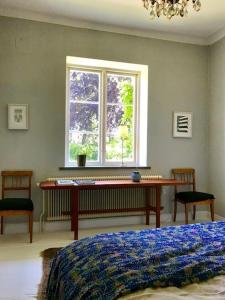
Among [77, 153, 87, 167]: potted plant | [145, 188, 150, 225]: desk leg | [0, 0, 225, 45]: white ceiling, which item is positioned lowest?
[145, 188, 150, 225]: desk leg

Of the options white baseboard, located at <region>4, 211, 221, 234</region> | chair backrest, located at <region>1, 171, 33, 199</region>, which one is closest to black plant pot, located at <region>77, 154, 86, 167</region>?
chair backrest, located at <region>1, 171, 33, 199</region>

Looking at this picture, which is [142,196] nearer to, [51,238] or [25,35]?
[51,238]

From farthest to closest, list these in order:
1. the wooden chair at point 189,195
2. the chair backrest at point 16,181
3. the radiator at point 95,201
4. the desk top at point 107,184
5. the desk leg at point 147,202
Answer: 1. the desk leg at point 147,202
2. the wooden chair at point 189,195
3. the radiator at point 95,201
4. the chair backrest at point 16,181
5. the desk top at point 107,184

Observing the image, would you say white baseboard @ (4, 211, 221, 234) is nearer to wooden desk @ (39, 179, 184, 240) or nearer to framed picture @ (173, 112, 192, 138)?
wooden desk @ (39, 179, 184, 240)

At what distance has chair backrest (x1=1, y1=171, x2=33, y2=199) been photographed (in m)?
3.67

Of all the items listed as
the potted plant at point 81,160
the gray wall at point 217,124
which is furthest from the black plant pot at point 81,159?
the gray wall at point 217,124

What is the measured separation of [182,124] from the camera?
14.7 feet

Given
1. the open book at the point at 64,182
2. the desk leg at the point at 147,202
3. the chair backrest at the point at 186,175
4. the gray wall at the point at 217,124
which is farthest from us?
the chair backrest at the point at 186,175

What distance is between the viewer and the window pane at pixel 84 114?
4.22 metres

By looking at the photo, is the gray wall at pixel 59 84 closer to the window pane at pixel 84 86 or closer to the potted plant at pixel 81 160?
the potted plant at pixel 81 160

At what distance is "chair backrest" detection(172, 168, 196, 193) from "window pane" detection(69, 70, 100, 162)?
1231 mm

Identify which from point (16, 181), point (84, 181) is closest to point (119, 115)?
point (84, 181)

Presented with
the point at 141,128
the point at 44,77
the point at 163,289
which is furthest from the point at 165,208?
the point at 163,289

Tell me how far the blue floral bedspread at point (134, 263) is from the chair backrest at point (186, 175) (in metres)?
2.62
